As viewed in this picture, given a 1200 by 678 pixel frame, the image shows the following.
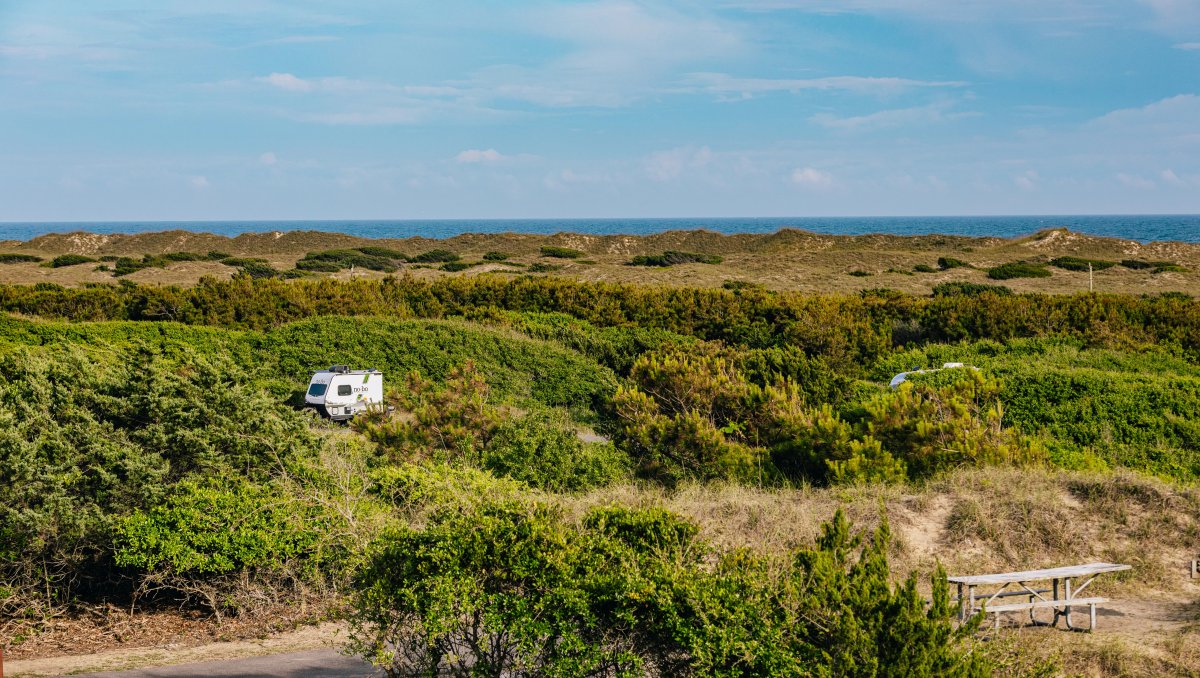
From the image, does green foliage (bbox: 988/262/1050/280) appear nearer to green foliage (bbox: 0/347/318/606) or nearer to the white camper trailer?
the white camper trailer

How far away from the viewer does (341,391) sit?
823 inches

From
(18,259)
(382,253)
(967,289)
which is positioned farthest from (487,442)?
(18,259)

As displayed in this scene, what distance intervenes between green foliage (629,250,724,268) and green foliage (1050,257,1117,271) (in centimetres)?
1955

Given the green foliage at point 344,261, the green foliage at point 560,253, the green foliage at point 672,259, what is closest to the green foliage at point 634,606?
the green foliage at point 672,259

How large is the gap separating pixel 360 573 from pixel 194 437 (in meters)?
4.82

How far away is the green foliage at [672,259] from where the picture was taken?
192ft

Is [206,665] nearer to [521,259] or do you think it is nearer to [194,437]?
[194,437]

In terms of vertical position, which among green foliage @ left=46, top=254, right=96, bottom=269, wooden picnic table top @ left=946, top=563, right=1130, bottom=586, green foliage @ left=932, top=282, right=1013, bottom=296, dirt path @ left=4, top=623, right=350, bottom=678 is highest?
green foliage @ left=46, top=254, right=96, bottom=269

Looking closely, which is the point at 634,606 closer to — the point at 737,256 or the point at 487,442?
the point at 487,442

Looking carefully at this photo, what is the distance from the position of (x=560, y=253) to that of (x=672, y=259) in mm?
7959

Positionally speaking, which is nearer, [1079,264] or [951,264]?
[1079,264]

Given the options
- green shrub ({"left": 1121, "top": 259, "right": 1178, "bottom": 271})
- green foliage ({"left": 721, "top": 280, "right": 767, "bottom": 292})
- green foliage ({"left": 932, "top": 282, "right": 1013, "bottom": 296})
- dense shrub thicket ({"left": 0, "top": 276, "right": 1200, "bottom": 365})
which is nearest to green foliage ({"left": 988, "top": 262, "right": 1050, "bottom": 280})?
green foliage ({"left": 932, "top": 282, "right": 1013, "bottom": 296})

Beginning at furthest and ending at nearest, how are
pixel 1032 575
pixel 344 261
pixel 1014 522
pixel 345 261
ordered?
pixel 345 261 < pixel 344 261 < pixel 1014 522 < pixel 1032 575

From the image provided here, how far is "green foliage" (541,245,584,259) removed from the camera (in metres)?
62.6
